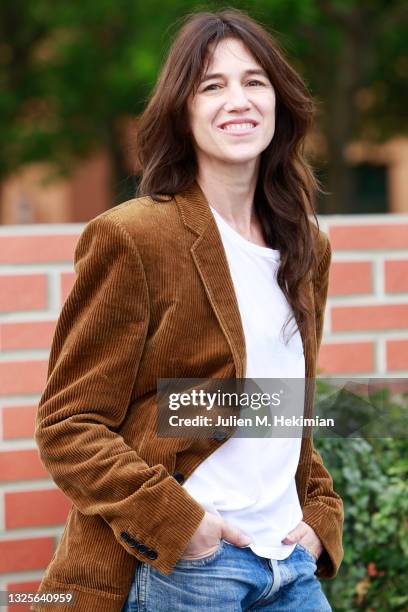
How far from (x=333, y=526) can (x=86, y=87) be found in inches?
541

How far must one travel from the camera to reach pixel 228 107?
249 centimetres

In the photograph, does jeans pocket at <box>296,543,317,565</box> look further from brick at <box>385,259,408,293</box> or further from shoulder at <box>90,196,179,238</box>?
brick at <box>385,259,408,293</box>

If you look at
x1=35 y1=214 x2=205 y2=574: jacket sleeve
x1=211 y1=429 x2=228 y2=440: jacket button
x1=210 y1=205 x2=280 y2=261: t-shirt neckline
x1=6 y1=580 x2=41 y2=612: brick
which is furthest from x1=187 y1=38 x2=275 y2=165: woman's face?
x1=6 y1=580 x2=41 y2=612: brick

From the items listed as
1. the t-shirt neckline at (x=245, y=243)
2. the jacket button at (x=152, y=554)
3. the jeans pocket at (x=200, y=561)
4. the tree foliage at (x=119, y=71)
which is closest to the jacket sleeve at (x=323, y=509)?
the t-shirt neckline at (x=245, y=243)

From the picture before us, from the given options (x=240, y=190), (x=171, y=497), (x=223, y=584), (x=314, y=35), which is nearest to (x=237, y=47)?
(x=240, y=190)

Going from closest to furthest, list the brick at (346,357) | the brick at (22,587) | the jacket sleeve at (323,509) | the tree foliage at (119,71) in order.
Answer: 1. the jacket sleeve at (323,509)
2. the brick at (22,587)
3. the brick at (346,357)
4. the tree foliage at (119,71)

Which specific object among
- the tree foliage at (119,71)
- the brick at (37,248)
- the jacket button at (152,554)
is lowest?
the tree foliage at (119,71)

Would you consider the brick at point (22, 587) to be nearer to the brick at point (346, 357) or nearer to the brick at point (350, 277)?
the brick at point (346, 357)

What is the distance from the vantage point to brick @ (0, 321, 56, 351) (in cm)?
318

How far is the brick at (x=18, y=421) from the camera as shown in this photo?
3.18 meters

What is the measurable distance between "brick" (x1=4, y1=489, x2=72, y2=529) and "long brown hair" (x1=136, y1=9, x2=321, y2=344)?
1.08 metres

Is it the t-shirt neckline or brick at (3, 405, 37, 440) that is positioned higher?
the t-shirt neckline

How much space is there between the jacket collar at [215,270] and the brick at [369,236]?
1151 mm

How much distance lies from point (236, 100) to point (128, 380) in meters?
0.68
